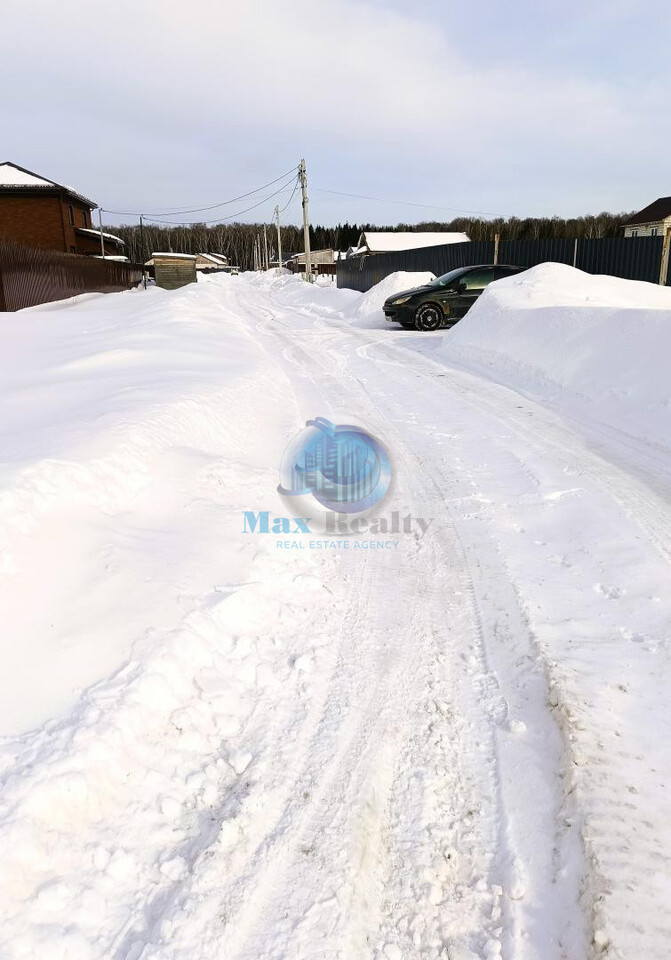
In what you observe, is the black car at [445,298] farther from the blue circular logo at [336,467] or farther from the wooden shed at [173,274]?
the wooden shed at [173,274]

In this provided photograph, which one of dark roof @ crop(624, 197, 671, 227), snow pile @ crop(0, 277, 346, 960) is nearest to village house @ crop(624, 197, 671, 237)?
dark roof @ crop(624, 197, 671, 227)

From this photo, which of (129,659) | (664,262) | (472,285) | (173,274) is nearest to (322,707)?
(129,659)

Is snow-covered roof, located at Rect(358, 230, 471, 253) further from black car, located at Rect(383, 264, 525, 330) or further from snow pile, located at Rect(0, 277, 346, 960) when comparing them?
snow pile, located at Rect(0, 277, 346, 960)

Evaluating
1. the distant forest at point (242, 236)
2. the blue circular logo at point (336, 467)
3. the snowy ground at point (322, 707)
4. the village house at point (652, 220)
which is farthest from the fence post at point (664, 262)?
the distant forest at point (242, 236)

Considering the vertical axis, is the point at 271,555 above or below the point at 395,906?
above

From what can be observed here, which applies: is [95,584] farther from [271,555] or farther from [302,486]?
[302,486]

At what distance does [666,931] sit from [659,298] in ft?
35.8

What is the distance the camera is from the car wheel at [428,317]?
47.9 ft

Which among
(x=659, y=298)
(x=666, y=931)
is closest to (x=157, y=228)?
(x=659, y=298)

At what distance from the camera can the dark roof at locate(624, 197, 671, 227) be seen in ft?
160

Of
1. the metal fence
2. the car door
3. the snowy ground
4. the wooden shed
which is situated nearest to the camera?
the snowy ground

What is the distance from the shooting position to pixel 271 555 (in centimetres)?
368

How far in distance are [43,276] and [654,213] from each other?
51360mm

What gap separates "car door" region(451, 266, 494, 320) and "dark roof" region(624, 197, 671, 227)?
4457cm
